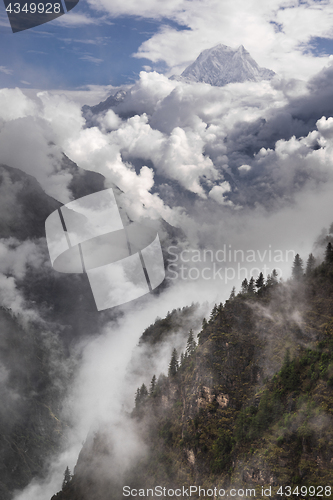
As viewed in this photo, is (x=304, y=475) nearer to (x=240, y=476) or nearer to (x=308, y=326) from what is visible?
(x=240, y=476)

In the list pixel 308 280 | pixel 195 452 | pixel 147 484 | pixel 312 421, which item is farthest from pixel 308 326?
pixel 147 484

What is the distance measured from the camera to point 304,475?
173ft

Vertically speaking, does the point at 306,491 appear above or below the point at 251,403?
above

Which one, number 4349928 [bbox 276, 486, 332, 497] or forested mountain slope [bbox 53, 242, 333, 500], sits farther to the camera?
forested mountain slope [bbox 53, 242, 333, 500]

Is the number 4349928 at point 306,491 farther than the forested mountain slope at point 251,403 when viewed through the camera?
No

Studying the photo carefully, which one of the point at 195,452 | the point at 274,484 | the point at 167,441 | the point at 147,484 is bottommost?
the point at 147,484

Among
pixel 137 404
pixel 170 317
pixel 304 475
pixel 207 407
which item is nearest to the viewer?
pixel 304 475

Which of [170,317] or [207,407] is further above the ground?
[207,407]

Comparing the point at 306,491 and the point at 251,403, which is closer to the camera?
the point at 306,491

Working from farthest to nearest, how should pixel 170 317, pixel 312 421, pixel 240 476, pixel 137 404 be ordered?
pixel 170 317 < pixel 137 404 < pixel 240 476 < pixel 312 421

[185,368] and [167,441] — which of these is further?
[185,368]

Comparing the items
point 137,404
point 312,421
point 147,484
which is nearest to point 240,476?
point 312,421

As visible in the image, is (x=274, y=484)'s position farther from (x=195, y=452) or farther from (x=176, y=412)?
(x=176, y=412)

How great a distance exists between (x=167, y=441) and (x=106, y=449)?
5247 centimetres
